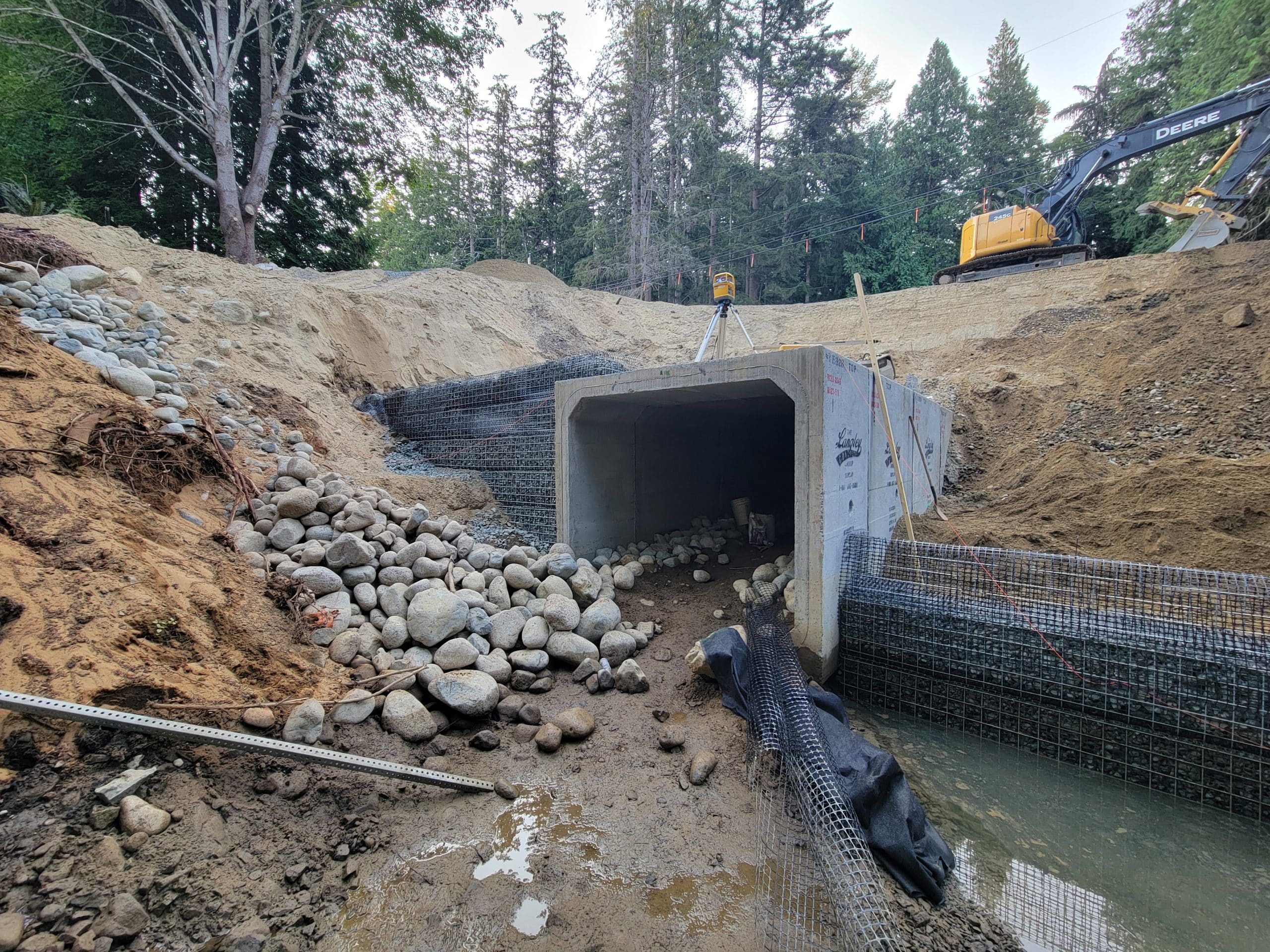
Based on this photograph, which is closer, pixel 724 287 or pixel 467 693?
pixel 467 693

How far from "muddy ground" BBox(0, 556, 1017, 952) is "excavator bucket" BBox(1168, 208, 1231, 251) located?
49.5 feet

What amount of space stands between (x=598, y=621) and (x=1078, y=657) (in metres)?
3.12

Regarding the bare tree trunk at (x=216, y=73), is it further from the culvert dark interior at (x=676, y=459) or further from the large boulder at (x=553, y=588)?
the large boulder at (x=553, y=588)

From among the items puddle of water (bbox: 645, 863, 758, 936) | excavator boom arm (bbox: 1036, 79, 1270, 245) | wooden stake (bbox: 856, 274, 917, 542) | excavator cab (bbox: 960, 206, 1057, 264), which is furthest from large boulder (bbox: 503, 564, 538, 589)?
excavator boom arm (bbox: 1036, 79, 1270, 245)

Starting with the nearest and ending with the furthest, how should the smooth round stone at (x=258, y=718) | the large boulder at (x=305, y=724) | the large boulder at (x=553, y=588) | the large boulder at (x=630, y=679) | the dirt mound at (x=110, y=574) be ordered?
the dirt mound at (x=110, y=574), the smooth round stone at (x=258, y=718), the large boulder at (x=305, y=724), the large boulder at (x=630, y=679), the large boulder at (x=553, y=588)

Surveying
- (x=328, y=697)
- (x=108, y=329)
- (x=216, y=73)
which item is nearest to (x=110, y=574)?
(x=328, y=697)

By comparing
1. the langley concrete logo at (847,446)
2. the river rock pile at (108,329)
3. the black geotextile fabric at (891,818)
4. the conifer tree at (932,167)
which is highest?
the conifer tree at (932,167)

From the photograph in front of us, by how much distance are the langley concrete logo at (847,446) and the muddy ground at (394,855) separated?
232 centimetres

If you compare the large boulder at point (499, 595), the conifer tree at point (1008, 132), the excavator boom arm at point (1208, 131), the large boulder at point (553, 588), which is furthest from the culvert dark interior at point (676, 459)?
the conifer tree at point (1008, 132)

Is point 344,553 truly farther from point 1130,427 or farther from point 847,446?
point 1130,427

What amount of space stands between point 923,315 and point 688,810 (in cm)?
1386

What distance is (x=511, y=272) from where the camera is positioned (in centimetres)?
1591

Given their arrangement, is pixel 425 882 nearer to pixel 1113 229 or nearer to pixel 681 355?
pixel 681 355

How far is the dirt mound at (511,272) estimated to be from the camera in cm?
1575
